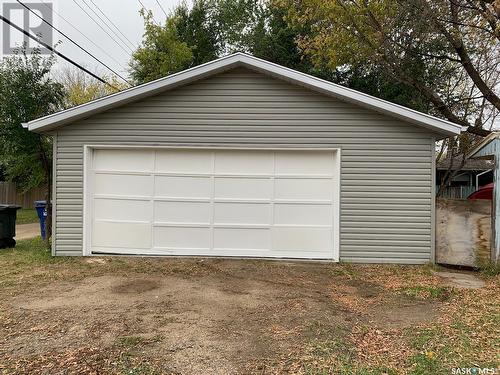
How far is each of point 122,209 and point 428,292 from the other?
5366 mm

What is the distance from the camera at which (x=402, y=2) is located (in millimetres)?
11555

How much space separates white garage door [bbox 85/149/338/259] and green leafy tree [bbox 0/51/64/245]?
2.26 m

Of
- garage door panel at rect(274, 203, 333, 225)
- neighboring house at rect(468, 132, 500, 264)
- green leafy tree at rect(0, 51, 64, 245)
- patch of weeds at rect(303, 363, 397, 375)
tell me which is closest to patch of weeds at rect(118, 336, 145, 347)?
patch of weeds at rect(303, 363, 397, 375)

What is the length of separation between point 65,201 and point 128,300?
3.38m

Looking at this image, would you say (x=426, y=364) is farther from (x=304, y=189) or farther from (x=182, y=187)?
(x=182, y=187)

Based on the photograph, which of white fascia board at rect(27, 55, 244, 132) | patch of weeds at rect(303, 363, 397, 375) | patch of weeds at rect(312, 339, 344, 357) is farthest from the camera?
white fascia board at rect(27, 55, 244, 132)

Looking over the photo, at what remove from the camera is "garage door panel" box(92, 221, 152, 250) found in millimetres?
7719

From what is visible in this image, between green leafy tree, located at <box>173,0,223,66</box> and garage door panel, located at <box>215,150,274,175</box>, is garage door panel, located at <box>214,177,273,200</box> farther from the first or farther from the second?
green leafy tree, located at <box>173,0,223,66</box>

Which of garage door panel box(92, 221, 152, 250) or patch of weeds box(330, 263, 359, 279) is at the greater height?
garage door panel box(92, 221, 152, 250)

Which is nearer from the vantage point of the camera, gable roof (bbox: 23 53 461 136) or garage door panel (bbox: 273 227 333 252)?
gable roof (bbox: 23 53 461 136)

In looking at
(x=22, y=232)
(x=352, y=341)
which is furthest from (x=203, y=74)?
(x=22, y=232)

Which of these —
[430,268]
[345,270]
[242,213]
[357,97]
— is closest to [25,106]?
[242,213]

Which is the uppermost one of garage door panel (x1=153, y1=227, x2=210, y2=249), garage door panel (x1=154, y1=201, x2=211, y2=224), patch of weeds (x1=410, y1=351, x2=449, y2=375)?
garage door panel (x1=154, y1=201, x2=211, y2=224)

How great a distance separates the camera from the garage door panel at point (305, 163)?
Result: 7.55 m
